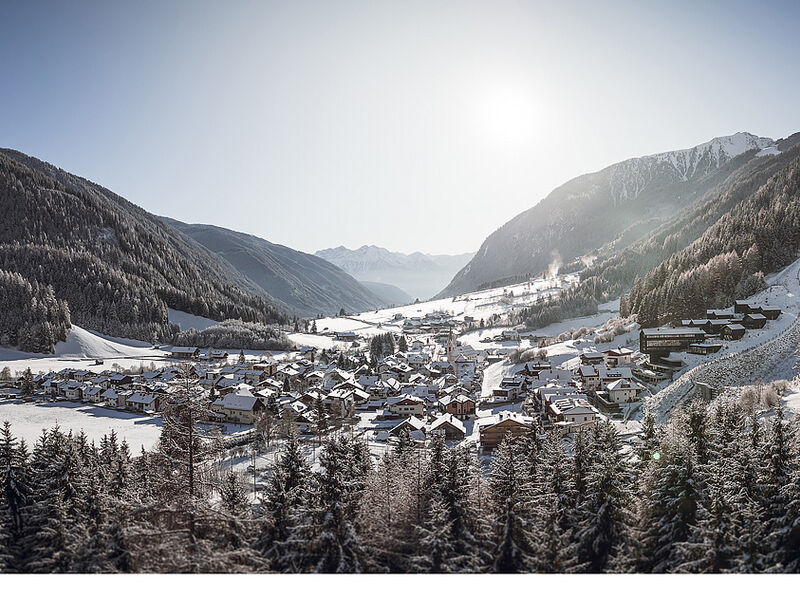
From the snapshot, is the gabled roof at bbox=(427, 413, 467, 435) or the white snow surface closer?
the gabled roof at bbox=(427, 413, 467, 435)

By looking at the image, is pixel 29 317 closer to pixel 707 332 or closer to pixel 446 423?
pixel 446 423

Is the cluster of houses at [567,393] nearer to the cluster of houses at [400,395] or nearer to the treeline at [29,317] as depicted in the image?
the cluster of houses at [400,395]

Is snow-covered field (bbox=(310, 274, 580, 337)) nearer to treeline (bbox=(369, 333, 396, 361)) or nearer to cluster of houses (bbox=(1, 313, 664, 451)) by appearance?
treeline (bbox=(369, 333, 396, 361))

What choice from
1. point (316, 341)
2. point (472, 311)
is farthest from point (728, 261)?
point (472, 311)

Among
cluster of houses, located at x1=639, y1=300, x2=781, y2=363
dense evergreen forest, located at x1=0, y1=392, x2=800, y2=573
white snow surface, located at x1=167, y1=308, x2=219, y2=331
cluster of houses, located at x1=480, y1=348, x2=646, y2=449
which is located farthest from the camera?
white snow surface, located at x1=167, y1=308, x2=219, y2=331

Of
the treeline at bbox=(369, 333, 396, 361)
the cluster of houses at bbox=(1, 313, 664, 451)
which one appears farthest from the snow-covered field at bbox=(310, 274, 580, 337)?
the cluster of houses at bbox=(1, 313, 664, 451)

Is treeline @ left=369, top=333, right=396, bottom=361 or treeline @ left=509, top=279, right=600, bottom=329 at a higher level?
treeline @ left=509, top=279, right=600, bottom=329
